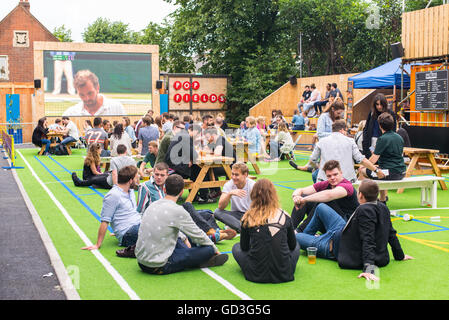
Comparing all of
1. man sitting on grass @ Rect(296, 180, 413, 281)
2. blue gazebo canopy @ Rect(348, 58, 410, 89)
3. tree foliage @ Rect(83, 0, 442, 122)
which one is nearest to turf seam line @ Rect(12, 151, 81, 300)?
man sitting on grass @ Rect(296, 180, 413, 281)

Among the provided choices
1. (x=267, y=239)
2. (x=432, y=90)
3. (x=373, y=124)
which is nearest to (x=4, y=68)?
(x=432, y=90)

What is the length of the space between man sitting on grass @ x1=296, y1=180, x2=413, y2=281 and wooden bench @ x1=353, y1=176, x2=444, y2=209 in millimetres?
2214

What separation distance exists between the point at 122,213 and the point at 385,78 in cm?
1431

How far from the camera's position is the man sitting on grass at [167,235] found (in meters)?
5.74

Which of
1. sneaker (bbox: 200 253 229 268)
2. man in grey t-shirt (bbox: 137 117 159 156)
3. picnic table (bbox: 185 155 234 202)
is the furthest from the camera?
man in grey t-shirt (bbox: 137 117 159 156)

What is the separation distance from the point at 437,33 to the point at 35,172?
13195 millimetres

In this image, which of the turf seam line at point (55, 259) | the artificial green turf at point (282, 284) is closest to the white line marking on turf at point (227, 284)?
the artificial green turf at point (282, 284)

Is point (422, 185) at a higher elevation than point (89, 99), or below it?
below

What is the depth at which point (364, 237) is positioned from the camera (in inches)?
228

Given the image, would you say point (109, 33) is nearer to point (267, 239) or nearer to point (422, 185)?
point (422, 185)

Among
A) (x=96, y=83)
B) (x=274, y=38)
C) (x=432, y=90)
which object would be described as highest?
(x=274, y=38)

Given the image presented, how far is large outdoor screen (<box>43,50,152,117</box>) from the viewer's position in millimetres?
30188

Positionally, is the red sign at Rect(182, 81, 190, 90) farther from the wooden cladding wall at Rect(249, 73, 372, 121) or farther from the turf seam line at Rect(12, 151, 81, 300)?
the turf seam line at Rect(12, 151, 81, 300)

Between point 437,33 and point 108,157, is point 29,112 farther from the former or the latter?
point 437,33
